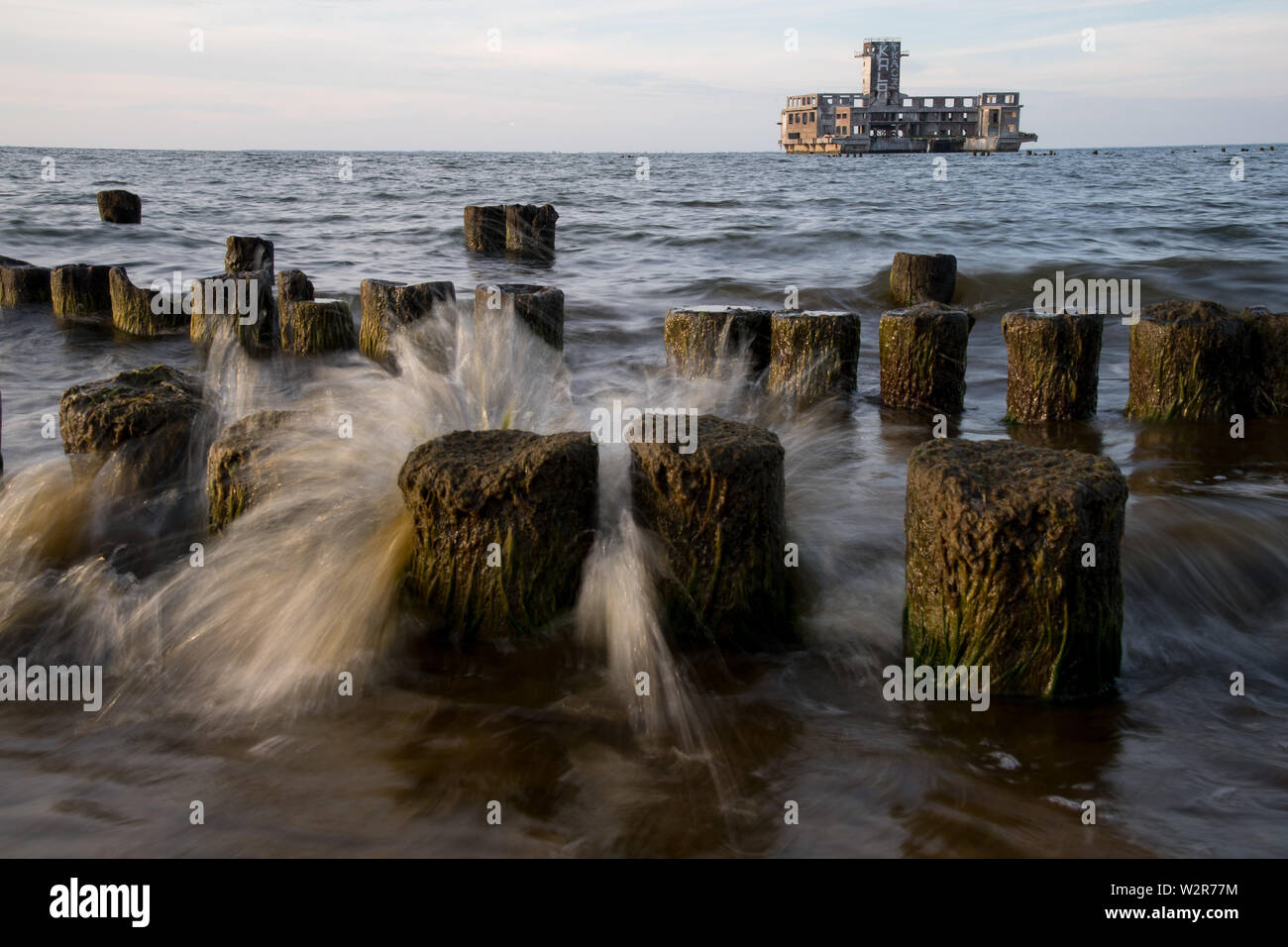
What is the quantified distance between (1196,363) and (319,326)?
23.0 feet

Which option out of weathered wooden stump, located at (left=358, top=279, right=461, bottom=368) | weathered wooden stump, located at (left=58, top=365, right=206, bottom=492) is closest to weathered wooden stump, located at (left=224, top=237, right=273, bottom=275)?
weathered wooden stump, located at (left=358, top=279, right=461, bottom=368)

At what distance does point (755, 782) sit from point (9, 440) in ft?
19.2

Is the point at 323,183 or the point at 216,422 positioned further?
the point at 323,183

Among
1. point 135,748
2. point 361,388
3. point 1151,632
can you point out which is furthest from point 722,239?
point 135,748

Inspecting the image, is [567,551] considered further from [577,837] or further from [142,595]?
[142,595]

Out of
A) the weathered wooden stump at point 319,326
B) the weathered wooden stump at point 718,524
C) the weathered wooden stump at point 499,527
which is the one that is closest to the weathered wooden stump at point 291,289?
the weathered wooden stump at point 319,326

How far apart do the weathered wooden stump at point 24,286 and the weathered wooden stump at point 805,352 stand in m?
8.64

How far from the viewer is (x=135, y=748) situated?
3.42 m

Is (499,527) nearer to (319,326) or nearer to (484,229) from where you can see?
(319,326)

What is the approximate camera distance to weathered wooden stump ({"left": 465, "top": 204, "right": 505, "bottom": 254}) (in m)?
16.8

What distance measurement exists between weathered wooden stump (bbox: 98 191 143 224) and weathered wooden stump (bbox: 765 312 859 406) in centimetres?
1624

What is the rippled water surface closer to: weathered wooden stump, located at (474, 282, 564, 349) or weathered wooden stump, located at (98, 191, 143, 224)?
weathered wooden stump, located at (474, 282, 564, 349)

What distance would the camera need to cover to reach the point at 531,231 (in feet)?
53.4

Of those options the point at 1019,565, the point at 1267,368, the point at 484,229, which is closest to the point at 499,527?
the point at 1019,565
